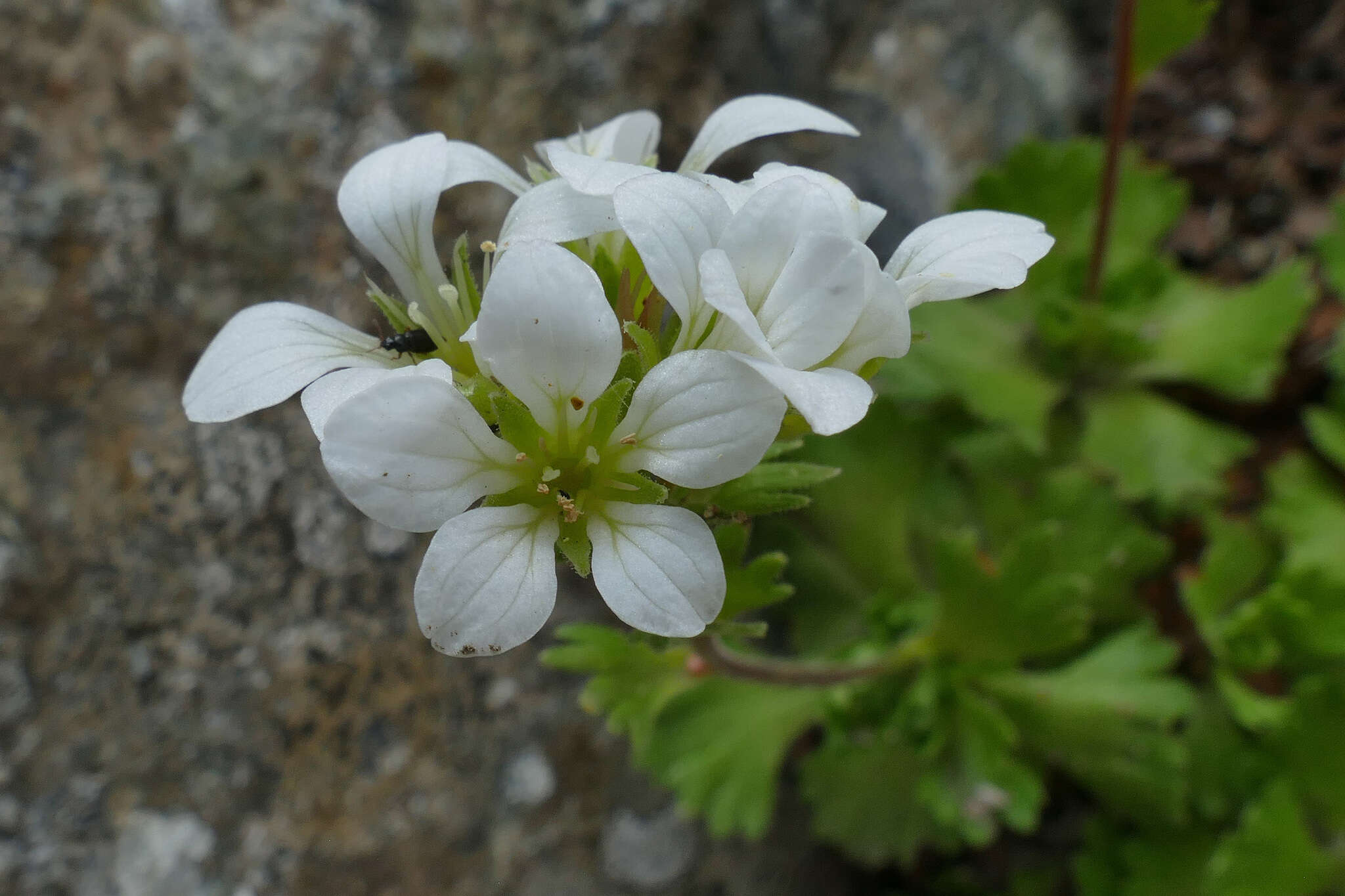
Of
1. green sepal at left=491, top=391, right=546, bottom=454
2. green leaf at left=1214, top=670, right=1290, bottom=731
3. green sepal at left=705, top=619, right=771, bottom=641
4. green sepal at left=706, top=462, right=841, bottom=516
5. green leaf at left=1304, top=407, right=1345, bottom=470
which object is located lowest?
green leaf at left=1214, top=670, right=1290, bottom=731

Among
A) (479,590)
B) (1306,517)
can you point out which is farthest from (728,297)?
(1306,517)

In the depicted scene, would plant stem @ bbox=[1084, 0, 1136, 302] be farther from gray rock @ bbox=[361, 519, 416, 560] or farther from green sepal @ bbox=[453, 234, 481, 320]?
gray rock @ bbox=[361, 519, 416, 560]

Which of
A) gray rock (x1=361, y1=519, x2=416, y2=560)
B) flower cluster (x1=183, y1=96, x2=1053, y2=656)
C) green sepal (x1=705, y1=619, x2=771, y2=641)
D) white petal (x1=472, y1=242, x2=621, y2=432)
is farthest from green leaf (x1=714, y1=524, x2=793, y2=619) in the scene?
gray rock (x1=361, y1=519, x2=416, y2=560)

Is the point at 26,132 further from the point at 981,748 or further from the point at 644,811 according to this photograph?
the point at 981,748

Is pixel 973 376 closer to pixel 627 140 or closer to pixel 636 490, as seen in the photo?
pixel 627 140

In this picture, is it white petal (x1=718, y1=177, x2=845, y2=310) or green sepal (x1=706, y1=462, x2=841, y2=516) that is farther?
green sepal (x1=706, y1=462, x2=841, y2=516)

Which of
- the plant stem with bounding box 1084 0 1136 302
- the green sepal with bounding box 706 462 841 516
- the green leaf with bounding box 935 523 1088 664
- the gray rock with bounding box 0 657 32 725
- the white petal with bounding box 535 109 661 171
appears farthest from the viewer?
the plant stem with bounding box 1084 0 1136 302

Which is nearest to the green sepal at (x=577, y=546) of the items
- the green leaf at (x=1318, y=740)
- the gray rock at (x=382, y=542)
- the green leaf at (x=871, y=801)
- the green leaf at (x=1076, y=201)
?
the gray rock at (x=382, y=542)

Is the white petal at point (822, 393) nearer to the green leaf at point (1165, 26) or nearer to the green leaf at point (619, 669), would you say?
the green leaf at point (619, 669)
